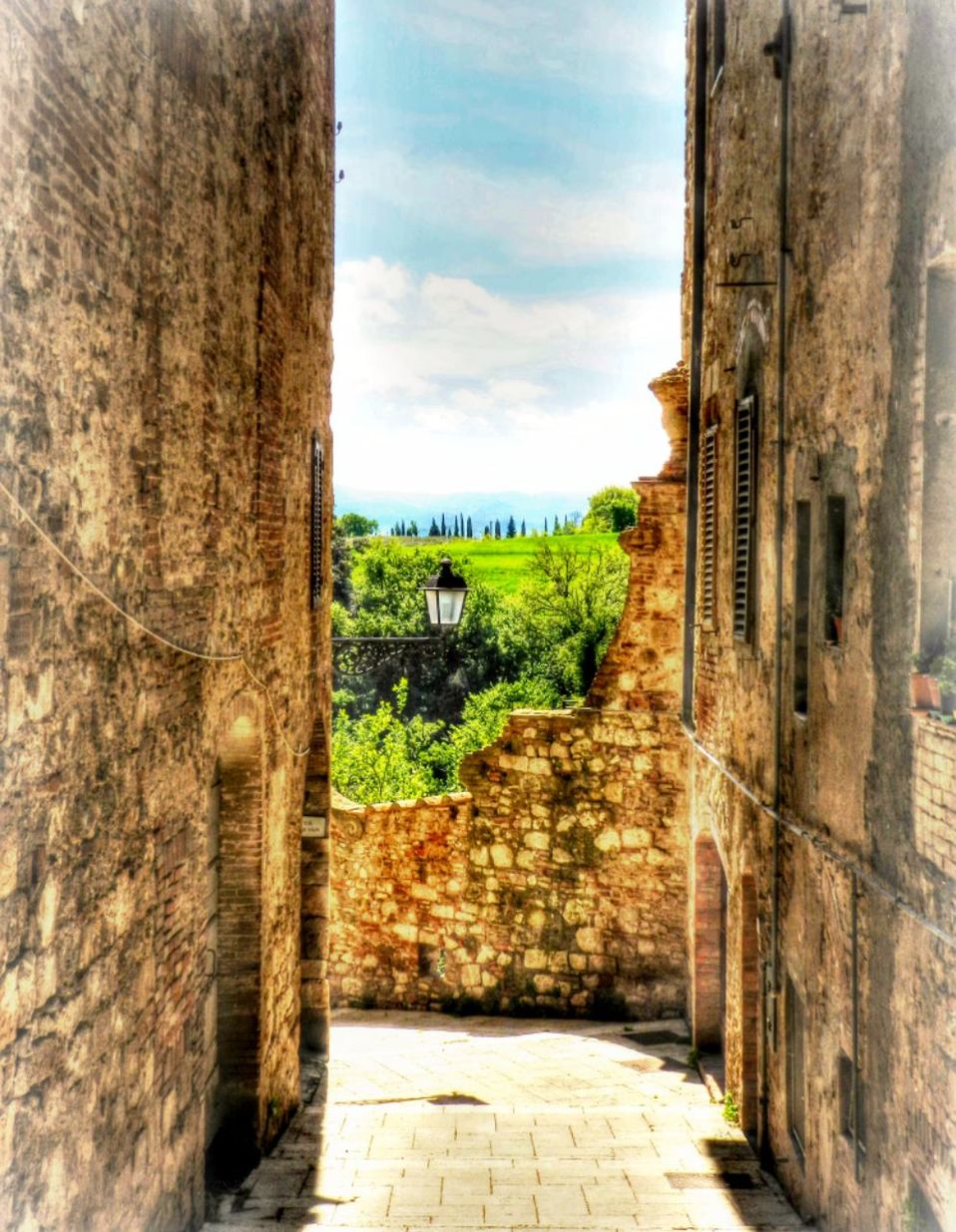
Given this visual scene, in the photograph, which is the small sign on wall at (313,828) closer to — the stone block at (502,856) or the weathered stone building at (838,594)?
the stone block at (502,856)

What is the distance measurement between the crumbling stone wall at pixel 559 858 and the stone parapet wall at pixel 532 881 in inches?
0.6

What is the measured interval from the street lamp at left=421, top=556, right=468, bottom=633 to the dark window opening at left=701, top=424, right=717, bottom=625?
2.18m

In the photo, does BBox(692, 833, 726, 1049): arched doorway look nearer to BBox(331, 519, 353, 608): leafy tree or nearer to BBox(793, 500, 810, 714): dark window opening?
BBox(793, 500, 810, 714): dark window opening

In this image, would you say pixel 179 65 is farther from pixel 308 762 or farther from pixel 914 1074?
pixel 308 762

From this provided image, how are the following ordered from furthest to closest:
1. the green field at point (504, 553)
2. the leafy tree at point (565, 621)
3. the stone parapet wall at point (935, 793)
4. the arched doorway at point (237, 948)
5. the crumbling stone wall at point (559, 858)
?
the green field at point (504, 553)
the leafy tree at point (565, 621)
the crumbling stone wall at point (559, 858)
the arched doorway at point (237, 948)
the stone parapet wall at point (935, 793)

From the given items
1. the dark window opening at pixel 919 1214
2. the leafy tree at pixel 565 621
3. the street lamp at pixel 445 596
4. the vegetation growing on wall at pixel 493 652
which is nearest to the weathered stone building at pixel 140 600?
the street lamp at pixel 445 596

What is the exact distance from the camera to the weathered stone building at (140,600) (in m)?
3.51

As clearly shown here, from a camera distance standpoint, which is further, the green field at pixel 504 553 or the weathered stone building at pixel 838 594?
the green field at pixel 504 553

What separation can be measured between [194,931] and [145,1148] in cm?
123

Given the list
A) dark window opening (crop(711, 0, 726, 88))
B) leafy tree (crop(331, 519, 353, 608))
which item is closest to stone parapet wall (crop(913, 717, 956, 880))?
dark window opening (crop(711, 0, 726, 88))

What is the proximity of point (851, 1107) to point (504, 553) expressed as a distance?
215ft

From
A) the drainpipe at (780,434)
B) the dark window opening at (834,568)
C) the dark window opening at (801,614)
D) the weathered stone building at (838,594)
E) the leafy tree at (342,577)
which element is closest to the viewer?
the weathered stone building at (838,594)

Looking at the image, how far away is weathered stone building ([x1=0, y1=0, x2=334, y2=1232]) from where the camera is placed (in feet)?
11.5

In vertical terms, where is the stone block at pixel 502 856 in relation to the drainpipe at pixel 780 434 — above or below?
below
